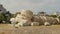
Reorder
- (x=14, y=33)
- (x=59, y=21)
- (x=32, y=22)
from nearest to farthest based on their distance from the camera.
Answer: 1. (x=14, y=33)
2. (x=32, y=22)
3. (x=59, y=21)

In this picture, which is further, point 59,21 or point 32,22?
point 59,21

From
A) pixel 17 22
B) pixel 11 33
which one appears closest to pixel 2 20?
pixel 17 22

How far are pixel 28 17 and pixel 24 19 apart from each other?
919mm

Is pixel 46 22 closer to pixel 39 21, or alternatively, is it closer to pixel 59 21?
pixel 39 21

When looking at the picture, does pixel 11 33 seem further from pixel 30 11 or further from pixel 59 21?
pixel 59 21

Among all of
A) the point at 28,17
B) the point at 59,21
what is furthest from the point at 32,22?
the point at 59,21

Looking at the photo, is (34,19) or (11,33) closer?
(11,33)

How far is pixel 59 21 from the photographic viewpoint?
42.0 metres

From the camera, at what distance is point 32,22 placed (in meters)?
37.4

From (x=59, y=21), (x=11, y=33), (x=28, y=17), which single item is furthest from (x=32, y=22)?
(x=11, y=33)

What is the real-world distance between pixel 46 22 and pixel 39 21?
5.63 ft

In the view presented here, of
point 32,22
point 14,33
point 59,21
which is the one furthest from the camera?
point 59,21

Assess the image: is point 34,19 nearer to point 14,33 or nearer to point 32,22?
point 32,22

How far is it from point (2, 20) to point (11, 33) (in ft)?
70.9
